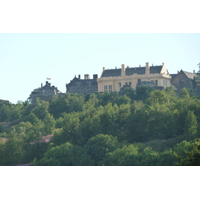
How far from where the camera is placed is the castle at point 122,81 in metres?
98.4

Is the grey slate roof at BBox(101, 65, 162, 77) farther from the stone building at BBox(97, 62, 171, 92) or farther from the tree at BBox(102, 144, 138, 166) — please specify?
the tree at BBox(102, 144, 138, 166)

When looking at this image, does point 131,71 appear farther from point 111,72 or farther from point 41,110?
point 41,110

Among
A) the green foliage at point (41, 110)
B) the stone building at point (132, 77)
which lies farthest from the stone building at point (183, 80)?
the green foliage at point (41, 110)

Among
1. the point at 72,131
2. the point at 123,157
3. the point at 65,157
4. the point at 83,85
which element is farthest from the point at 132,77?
the point at 123,157

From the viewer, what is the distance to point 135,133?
59.9 meters

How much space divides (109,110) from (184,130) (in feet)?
39.0

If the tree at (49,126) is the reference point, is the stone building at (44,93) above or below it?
above

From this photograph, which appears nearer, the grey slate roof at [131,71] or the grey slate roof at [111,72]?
the grey slate roof at [131,71]

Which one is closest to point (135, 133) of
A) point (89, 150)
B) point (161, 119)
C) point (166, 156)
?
point (161, 119)

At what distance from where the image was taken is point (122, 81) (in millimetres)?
101938

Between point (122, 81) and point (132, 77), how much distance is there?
6.96 ft

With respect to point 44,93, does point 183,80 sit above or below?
above

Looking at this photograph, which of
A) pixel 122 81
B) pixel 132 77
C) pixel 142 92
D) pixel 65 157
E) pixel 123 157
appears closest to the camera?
pixel 123 157

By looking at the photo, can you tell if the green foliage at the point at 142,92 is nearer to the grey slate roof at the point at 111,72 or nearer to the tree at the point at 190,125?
the grey slate roof at the point at 111,72
